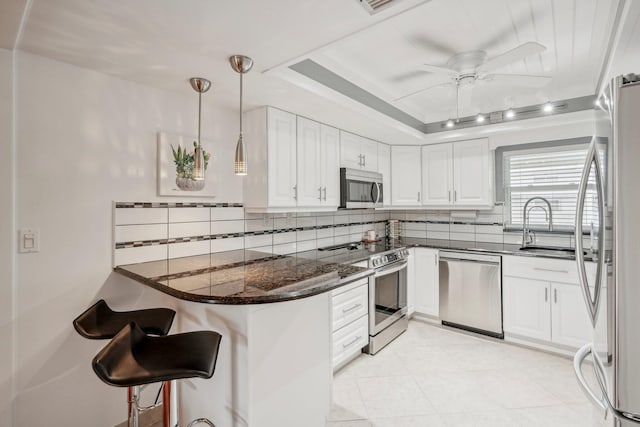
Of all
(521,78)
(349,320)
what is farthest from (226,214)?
(521,78)

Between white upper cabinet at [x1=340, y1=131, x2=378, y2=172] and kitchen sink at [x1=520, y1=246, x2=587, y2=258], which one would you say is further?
white upper cabinet at [x1=340, y1=131, x2=378, y2=172]

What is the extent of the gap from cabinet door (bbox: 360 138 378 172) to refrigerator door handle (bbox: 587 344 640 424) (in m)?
2.50

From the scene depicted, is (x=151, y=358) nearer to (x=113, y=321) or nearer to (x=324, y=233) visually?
(x=113, y=321)

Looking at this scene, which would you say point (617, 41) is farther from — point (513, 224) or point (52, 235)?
point (52, 235)

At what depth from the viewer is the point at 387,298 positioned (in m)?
3.03

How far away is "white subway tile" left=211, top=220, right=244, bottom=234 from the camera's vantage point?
241cm

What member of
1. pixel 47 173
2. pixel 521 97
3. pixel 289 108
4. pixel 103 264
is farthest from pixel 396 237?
pixel 47 173

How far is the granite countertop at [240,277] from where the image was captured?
50.9 inches

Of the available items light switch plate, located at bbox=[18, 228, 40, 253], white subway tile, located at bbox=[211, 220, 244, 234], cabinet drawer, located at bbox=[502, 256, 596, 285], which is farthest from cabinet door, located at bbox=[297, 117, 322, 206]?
cabinet drawer, located at bbox=[502, 256, 596, 285]

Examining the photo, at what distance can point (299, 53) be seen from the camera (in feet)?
5.38

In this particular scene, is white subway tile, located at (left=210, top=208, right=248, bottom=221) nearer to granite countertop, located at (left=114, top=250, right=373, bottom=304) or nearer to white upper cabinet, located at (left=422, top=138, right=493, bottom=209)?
granite countertop, located at (left=114, top=250, right=373, bottom=304)

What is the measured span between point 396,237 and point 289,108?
2464mm

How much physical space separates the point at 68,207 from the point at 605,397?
269cm

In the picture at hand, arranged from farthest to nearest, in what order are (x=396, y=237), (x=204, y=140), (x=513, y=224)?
1. (x=396, y=237)
2. (x=513, y=224)
3. (x=204, y=140)
